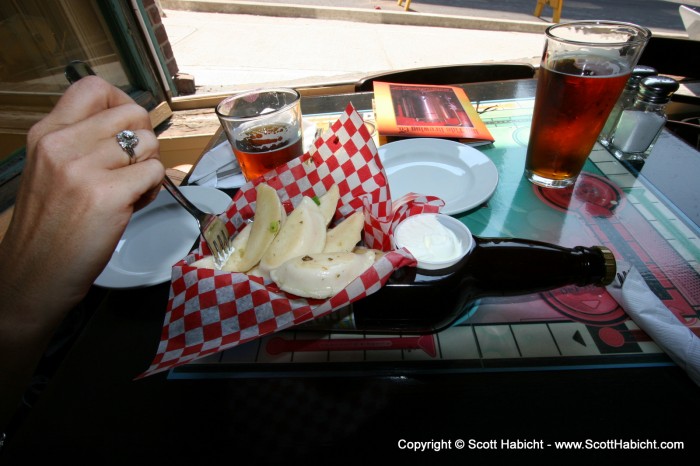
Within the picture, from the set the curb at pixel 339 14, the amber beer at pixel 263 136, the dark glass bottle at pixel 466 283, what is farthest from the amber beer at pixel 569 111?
the curb at pixel 339 14

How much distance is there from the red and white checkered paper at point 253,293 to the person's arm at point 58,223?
0.17 meters

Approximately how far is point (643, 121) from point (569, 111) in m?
0.36

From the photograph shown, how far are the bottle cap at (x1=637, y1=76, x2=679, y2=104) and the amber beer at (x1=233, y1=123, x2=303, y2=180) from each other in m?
0.97

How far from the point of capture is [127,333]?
65 cm

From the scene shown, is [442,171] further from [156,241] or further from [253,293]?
Answer: [156,241]

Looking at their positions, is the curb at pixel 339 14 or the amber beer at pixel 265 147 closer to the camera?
the amber beer at pixel 265 147

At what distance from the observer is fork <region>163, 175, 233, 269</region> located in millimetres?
679

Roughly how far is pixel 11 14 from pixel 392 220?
219 cm

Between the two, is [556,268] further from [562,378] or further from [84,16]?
[84,16]

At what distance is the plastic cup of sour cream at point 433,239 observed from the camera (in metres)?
0.62

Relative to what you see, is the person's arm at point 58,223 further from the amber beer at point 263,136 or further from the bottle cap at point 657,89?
the bottle cap at point 657,89

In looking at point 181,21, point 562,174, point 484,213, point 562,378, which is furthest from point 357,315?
point 181,21

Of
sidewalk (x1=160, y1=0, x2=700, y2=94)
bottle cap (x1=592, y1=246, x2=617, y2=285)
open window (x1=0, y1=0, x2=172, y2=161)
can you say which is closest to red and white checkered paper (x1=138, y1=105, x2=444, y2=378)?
bottle cap (x1=592, y1=246, x2=617, y2=285)

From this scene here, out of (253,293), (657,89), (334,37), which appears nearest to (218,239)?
(253,293)
